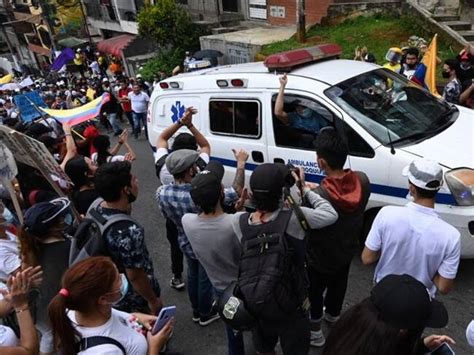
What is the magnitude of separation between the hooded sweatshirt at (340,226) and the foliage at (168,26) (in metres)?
15.5

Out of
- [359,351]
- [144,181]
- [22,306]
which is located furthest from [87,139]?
[359,351]

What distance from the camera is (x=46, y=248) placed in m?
2.86

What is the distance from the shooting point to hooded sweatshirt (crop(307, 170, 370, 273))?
2906 millimetres

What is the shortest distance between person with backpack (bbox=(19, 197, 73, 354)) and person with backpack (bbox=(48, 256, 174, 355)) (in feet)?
2.89

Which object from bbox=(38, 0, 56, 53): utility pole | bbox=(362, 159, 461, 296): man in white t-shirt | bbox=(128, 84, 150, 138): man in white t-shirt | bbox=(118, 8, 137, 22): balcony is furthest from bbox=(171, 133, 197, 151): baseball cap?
bbox=(38, 0, 56, 53): utility pole

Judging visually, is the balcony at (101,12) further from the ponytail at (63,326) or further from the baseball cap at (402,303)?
the baseball cap at (402,303)

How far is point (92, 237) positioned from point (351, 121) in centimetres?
280

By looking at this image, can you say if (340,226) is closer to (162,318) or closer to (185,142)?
(162,318)

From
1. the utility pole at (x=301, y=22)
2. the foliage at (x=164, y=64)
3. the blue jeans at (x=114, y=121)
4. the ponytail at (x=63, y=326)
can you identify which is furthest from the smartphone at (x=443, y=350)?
the foliage at (x=164, y=64)

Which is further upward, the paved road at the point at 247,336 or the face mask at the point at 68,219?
the face mask at the point at 68,219

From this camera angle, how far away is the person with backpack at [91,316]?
6.22 ft

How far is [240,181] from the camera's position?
350 cm

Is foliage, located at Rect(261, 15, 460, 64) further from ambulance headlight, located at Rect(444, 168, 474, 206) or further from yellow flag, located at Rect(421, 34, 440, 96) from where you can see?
ambulance headlight, located at Rect(444, 168, 474, 206)

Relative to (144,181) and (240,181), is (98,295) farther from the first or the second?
(144,181)
